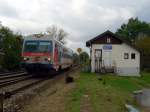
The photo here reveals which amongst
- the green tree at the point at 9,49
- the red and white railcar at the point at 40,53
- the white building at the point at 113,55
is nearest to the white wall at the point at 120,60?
the white building at the point at 113,55

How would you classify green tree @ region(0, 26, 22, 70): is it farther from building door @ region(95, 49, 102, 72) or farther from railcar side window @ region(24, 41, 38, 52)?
railcar side window @ region(24, 41, 38, 52)

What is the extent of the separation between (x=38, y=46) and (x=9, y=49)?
1847 centimetres

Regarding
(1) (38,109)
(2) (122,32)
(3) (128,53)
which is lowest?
(1) (38,109)

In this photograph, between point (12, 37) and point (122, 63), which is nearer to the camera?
point (122, 63)

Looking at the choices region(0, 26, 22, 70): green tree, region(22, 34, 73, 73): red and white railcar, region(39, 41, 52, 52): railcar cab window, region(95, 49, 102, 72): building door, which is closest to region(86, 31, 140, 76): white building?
region(95, 49, 102, 72): building door

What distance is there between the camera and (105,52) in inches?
1841

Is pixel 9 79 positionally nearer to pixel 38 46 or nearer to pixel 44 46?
pixel 38 46

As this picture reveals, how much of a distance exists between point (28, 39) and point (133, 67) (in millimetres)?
17923

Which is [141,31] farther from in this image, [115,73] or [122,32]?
[115,73]

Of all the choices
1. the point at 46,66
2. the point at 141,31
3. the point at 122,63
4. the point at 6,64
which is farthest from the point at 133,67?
the point at 141,31

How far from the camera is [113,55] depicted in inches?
1837

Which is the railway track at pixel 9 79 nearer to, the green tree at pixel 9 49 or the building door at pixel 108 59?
the building door at pixel 108 59

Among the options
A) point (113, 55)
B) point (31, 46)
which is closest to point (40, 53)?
point (31, 46)

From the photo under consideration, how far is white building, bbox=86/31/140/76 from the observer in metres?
46.4
